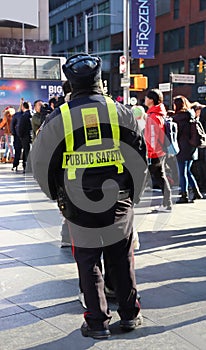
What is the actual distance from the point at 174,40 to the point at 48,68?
121ft

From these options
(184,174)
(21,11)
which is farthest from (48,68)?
(184,174)

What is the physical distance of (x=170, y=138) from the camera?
797 cm

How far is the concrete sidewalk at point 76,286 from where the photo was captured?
3492 mm

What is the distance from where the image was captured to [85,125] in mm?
3490

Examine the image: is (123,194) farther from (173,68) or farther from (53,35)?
(53,35)

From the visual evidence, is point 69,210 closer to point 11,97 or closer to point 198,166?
point 198,166

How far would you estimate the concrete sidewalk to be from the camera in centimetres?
349

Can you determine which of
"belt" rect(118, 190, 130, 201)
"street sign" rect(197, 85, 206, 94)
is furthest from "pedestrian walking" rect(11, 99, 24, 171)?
"street sign" rect(197, 85, 206, 94)

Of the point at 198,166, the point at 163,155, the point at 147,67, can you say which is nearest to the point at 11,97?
the point at 198,166

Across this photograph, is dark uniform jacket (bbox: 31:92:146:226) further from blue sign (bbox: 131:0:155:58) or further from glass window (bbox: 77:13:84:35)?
glass window (bbox: 77:13:84:35)

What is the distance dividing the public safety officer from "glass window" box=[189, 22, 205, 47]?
49106 millimetres

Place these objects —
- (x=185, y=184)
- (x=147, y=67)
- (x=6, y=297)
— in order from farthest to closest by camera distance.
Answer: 1. (x=147, y=67)
2. (x=185, y=184)
3. (x=6, y=297)

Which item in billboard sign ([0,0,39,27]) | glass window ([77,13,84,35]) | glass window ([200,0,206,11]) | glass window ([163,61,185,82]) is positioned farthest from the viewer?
glass window ([77,13,84,35])

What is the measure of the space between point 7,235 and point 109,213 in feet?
10.6
